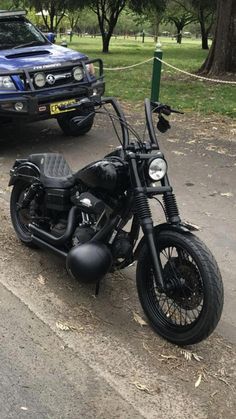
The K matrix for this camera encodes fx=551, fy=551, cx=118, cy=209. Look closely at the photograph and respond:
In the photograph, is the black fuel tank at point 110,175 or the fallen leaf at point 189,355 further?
the black fuel tank at point 110,175

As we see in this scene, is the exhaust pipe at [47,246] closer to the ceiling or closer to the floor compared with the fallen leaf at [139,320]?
closer to the ceiling

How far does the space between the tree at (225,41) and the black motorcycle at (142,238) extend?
10343 mm

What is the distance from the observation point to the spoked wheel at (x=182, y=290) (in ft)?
10.3

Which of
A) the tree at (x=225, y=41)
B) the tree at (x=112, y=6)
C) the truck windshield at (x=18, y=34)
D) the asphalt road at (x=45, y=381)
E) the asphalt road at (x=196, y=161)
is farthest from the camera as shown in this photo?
the tree at (x=112, y=6)

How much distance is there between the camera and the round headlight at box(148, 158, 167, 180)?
3.34m

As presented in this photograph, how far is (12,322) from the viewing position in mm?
3668

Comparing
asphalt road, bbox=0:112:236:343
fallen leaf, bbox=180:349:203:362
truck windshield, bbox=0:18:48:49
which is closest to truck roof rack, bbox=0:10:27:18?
truck windshield, bbox=0:18:48:49

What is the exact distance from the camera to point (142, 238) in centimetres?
352

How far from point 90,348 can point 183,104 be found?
26.7 feet

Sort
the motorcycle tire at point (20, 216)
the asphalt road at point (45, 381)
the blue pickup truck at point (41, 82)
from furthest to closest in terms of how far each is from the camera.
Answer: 1. the blue pickup truck at point (41, 82)
2. the motorcycle tire at point (20, 216)
3. the asphalt road at point (45, 381)

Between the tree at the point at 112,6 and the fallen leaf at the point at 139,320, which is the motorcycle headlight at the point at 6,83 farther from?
the tree at the point at 112,6

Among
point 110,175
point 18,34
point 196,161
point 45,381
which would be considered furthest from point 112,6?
point 45,381

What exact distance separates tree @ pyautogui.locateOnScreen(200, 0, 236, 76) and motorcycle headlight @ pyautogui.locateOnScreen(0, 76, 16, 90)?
7712 mm

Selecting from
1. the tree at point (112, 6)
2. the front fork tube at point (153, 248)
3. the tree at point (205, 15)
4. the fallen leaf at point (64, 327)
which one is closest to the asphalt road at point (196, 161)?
the front fork tube at point (153, 248)
